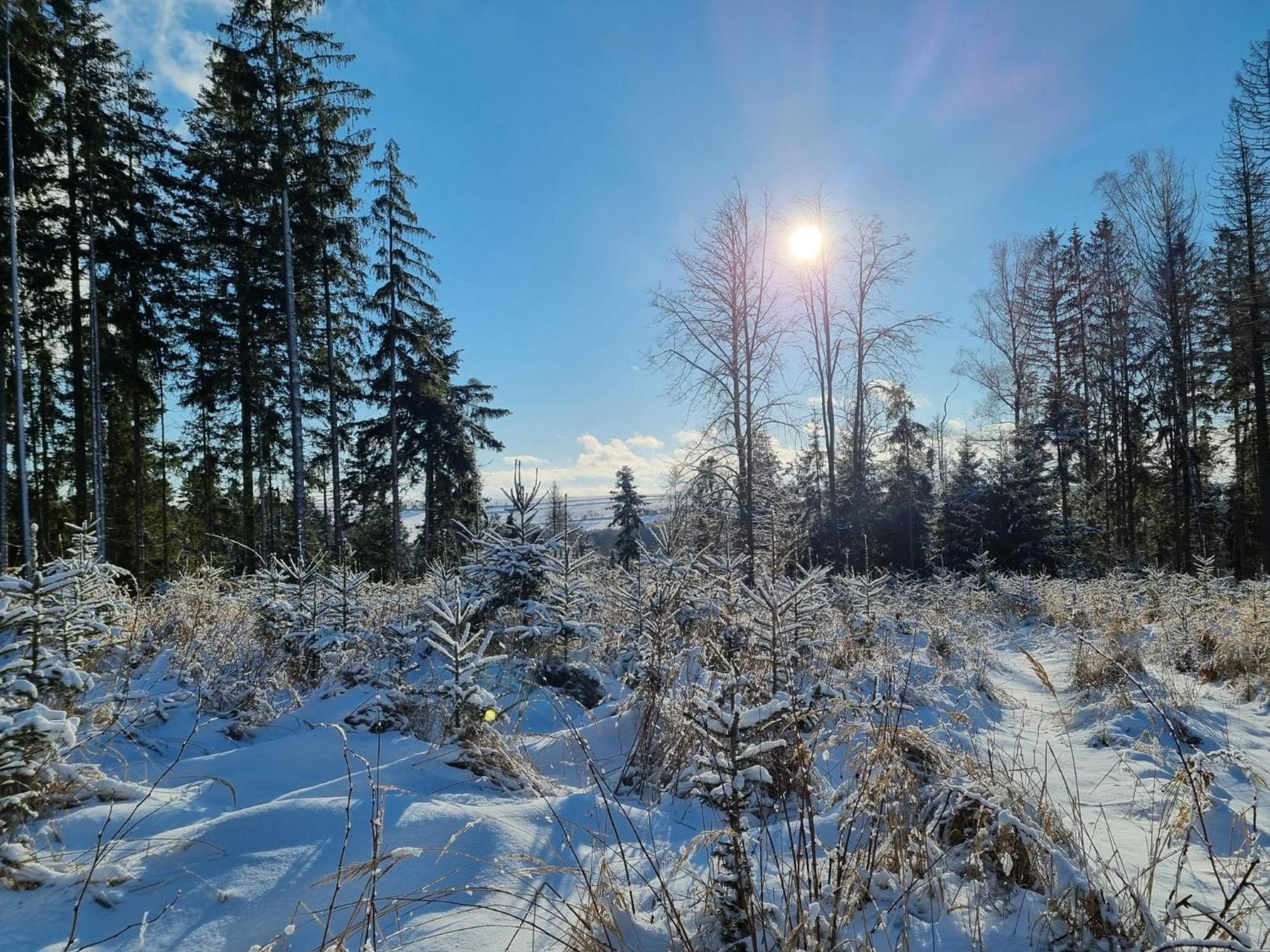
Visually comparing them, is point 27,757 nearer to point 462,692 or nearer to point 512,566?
point 462,692

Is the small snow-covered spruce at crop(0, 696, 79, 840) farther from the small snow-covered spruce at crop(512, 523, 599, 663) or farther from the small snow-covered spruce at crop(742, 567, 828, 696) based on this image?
the small snow-covered spruce at crop(512, 523, 599, 663)

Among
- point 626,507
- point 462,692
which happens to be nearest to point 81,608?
point 462,692

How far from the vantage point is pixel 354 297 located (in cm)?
1712

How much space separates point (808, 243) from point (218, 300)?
16.0m

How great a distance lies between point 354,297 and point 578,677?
16.3 metres

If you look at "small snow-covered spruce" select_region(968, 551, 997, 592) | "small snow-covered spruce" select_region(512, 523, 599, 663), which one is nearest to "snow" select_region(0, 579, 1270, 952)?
"small snow-covered spruce" select_region(512, 523, 599, 663)

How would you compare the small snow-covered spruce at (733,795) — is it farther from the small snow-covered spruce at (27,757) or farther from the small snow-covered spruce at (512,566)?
the small snow-covered spruce at (512,566)

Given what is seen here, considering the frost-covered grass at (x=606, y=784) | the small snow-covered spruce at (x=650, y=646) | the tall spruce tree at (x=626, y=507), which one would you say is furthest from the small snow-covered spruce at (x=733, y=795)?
the tall spruce tree at (x=626, y=507)

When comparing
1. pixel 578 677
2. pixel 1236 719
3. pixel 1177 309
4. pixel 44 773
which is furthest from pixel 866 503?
pixel 44 773

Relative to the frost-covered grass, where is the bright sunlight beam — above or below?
above

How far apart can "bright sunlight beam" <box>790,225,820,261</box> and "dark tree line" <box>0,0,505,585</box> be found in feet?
35.7

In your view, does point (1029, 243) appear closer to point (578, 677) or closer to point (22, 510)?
point (578, 677)

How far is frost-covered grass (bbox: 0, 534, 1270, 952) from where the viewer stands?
1.64 metres

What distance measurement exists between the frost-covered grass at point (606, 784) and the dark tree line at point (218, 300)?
4.64 m
